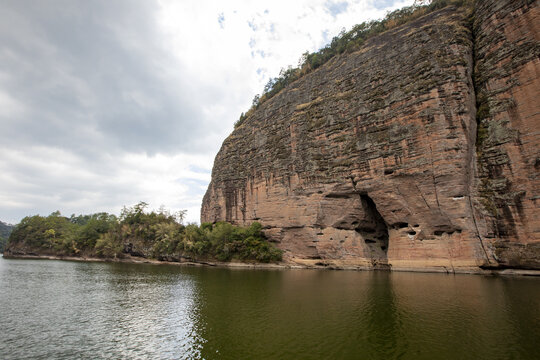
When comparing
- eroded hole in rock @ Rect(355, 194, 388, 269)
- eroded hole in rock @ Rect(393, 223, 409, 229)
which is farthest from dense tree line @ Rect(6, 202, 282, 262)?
eroded hole in rock @ Rect(393, 223, 409, 229)

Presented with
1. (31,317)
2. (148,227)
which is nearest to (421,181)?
(31,317)

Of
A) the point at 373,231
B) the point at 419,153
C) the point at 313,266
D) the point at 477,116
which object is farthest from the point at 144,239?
the point at 477,116

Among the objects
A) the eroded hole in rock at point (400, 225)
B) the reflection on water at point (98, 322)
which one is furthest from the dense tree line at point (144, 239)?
the reflection on water at point (98, 322)

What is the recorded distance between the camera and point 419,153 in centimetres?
2502

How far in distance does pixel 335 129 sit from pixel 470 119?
13236 mm

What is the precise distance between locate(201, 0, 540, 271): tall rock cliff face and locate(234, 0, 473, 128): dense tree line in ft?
8.72

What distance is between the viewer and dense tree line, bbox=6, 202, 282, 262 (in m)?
35.8

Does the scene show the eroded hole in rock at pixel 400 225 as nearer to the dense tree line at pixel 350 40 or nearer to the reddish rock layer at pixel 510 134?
the reddish rock layer at pixel 510 134

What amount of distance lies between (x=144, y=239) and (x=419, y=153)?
46177mm

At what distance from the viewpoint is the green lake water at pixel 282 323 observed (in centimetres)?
791

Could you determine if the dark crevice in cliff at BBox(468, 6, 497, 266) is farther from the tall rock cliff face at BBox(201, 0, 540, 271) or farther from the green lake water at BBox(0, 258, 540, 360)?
the green lake water at BBox(0, 258, 540, 360)

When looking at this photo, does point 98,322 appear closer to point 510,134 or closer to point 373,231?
point 373,231

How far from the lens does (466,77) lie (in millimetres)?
24594

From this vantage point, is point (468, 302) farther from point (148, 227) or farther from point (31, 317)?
point (148, 227)
